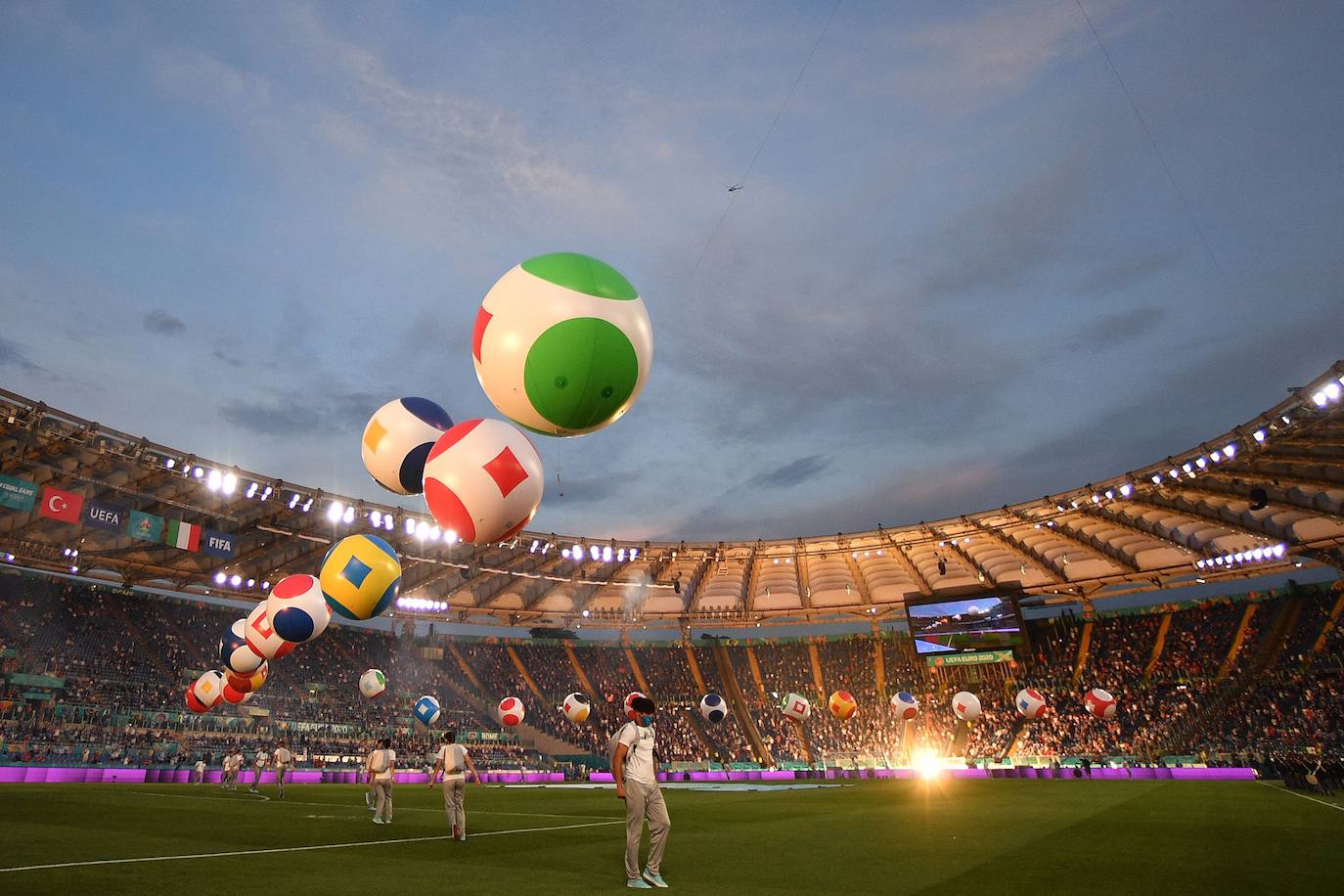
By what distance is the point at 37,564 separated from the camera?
32344 millimetres

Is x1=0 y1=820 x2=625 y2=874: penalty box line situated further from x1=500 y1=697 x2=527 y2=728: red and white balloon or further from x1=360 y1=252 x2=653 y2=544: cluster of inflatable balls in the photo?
x1=500 y1=697 x2=527 y2=728: red and white balloon

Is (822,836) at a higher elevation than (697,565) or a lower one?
lower

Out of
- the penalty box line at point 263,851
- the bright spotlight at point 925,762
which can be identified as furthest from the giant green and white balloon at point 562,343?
the bright spotlight at point 925,762

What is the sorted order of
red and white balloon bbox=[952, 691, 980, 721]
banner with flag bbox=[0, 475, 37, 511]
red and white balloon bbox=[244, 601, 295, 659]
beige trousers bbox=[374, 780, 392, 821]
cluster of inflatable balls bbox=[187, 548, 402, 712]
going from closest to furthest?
cluster of inflatable balls bbox=[187, 548, 402, 712] → beige trousers bbox=[374, 780, 392, 821] → red and white balloon bbox=[244, 601, 295, 659] → banner with flag bbox=[0, 475, 37, 511] → red and white balloon bbox=[952, 691, 980, 721]

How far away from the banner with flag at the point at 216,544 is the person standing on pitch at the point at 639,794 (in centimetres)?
2983

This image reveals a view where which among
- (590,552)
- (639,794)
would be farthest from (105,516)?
(639,794)

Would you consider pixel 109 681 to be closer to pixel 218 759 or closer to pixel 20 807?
pixel 218 759

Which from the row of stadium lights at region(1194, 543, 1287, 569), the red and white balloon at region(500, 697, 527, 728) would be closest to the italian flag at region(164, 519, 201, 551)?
the red and white balloon at region(500, 697, 527, 728)

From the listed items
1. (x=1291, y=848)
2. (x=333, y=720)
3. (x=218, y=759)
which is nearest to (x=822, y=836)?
(x=1291, y=848)

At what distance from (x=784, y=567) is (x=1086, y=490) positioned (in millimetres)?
18787

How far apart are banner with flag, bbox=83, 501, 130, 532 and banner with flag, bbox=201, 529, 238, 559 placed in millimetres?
3221

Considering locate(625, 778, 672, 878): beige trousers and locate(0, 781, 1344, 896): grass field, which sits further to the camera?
locate(625, 778, 672, 878): beige trousers

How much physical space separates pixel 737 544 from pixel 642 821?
35707 millimetres

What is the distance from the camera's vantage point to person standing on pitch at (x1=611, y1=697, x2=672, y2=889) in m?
6.69
